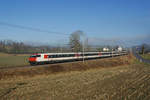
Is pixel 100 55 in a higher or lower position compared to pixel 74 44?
lower

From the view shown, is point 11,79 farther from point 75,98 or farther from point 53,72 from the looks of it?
point 75,98

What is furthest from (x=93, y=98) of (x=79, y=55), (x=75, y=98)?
(x=79, y=55)

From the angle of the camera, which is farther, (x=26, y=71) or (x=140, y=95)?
(x=26, y=71)

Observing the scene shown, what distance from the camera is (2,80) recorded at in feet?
75.7

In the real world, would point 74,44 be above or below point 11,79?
above

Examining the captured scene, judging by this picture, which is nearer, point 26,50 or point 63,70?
point 63,70

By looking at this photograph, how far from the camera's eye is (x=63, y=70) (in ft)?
111

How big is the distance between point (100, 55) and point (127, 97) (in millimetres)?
53769

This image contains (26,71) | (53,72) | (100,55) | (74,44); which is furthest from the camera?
(74,44)

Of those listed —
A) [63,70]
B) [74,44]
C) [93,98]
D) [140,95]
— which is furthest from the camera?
[74,44]

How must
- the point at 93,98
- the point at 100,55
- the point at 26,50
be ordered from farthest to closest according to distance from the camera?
the point at 26,50
the point at 100,55
the point at 93,98

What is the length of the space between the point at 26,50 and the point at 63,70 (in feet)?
251

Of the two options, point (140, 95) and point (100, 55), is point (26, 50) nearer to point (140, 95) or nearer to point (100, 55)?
point (100, 55)

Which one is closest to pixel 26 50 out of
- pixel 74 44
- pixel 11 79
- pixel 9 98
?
pixel 74 44
